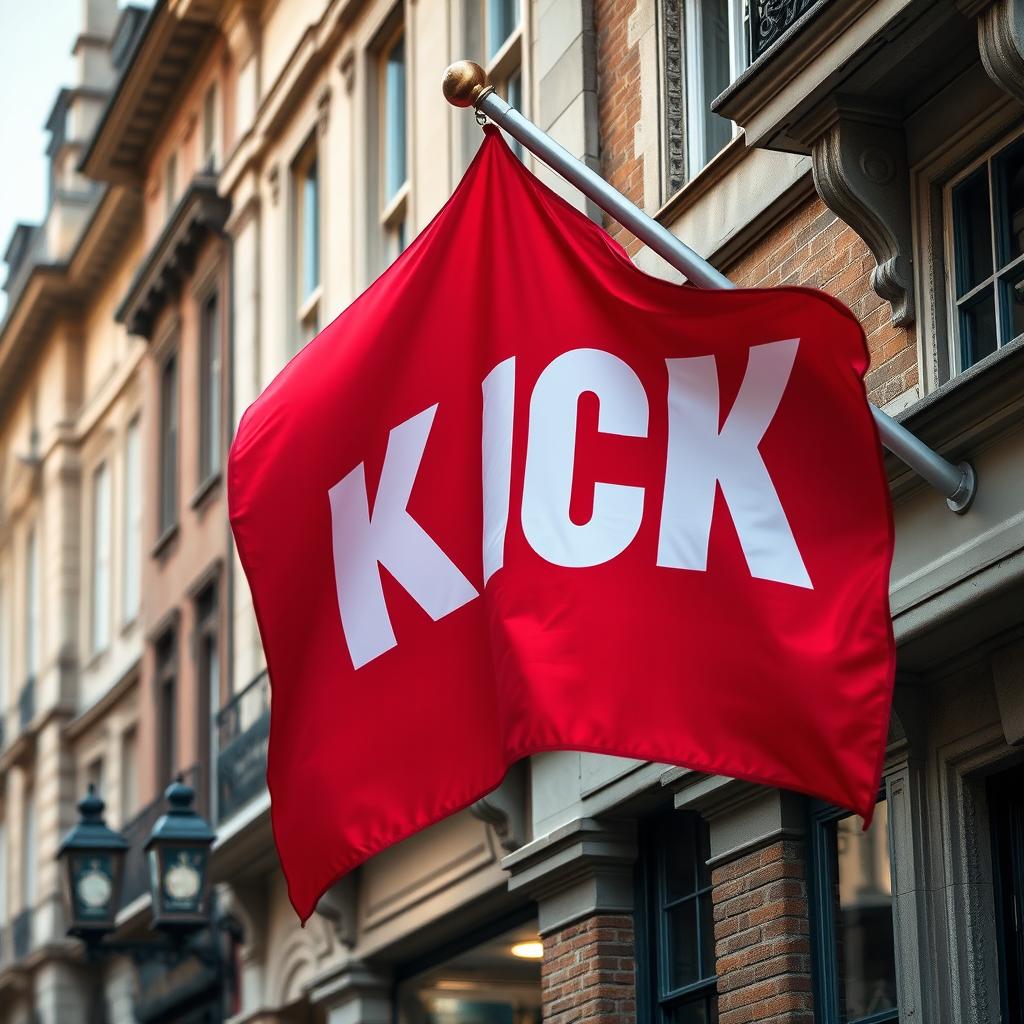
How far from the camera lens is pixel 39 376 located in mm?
34219

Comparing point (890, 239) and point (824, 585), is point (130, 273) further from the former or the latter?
point (824, 585)

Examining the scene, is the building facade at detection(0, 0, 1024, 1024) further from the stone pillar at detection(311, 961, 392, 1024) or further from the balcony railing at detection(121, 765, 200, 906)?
the balcony railing at detection(121, 765, 200, 906)

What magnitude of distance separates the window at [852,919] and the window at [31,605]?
2354cm

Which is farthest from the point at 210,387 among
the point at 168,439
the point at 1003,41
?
the point at 1003,41

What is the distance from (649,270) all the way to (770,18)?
2730 mm

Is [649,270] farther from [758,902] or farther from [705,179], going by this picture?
[758,902]

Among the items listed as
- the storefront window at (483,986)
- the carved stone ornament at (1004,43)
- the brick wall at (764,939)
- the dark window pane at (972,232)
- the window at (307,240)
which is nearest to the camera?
the carved stone ornament at (1004,43)

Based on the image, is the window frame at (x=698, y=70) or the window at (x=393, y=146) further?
the window at (x=393, y=146)

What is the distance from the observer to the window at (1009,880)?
946 cm

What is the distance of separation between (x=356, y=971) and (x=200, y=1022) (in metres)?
6.22

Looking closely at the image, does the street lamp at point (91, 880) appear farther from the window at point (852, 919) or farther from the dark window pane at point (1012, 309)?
the dark window pane at point (1012, 309)

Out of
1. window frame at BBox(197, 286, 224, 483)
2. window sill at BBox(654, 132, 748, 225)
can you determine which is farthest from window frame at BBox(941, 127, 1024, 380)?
window frame at BBox(197, 286, 224, 483)

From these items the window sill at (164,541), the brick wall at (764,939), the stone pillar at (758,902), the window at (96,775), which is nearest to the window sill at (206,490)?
the window sill at (164,541)

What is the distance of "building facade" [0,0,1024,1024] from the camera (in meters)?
9.59
